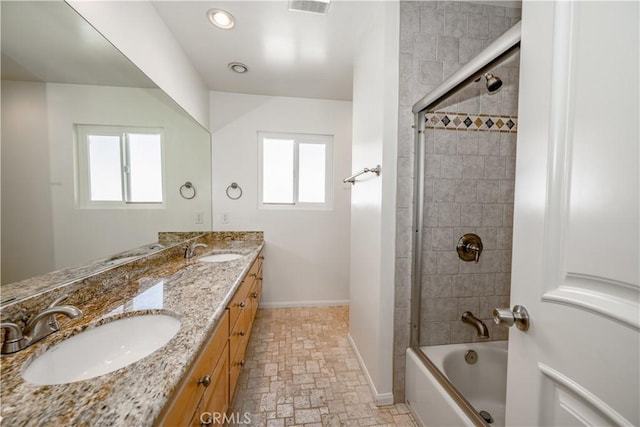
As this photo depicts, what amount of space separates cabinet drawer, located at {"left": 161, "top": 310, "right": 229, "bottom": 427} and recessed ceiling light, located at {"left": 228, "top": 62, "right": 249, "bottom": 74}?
2.09 metres

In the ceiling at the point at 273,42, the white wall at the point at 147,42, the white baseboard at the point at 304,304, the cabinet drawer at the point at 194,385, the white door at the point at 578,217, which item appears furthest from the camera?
the white baseboard at the point at 304,304

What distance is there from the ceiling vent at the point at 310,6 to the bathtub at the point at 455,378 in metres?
2.16

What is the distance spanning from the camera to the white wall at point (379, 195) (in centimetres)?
137

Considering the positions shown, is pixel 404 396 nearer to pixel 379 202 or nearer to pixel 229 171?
pixel 379 202

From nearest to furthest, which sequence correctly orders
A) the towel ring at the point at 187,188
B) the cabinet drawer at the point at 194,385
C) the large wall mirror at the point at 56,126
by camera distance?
the cabinet drawer at the point at 194,385 < the large wall mirror at the point at 56,126 < the towel ring at the point at 187,188

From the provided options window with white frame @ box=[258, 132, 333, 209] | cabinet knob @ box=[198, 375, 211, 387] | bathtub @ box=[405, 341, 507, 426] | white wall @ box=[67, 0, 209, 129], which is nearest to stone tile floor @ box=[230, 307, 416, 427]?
bathtub @ box=[405, 341, 507, 426]

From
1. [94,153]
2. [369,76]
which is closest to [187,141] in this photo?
[94,153]

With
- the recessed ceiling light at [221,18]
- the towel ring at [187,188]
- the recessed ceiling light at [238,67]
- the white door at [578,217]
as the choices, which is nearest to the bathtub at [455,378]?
the white door at [578,217]

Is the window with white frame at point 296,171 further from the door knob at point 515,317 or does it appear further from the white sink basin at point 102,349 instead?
the door knob at point 515,317

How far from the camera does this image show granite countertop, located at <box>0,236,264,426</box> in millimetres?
464

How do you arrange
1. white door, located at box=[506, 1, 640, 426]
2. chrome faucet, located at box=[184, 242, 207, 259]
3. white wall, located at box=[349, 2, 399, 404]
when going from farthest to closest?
1. chrome faucet, located at box=[184, 242, 207, 259]
2. white wall, located at box=[349, 2, 399, 404]
3. white door, located at box=[506, 1, 640, 426]

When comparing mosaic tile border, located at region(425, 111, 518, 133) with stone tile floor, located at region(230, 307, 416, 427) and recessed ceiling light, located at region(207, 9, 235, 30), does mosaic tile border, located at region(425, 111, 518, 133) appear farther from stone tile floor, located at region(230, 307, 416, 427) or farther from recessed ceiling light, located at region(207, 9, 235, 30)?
stone tile floor, located at region(230, 307, 416, 427)

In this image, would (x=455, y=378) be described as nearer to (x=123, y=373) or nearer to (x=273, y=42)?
(x=123, y=373)

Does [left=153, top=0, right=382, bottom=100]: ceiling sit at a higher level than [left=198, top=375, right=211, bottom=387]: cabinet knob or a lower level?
higher
